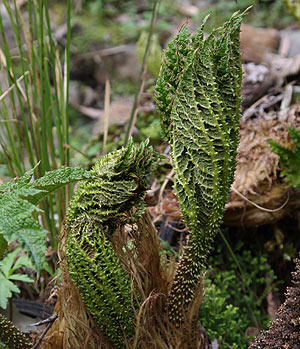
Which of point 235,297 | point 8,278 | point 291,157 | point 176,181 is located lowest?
point 235,297

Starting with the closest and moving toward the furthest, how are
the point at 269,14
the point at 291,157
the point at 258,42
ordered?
the point at 291,157
the point at 258,42
the point at 269,14

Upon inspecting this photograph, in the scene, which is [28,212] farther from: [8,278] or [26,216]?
[8,278]

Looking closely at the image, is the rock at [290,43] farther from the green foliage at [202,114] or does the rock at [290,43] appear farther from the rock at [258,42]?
the green foliage at [202,114]

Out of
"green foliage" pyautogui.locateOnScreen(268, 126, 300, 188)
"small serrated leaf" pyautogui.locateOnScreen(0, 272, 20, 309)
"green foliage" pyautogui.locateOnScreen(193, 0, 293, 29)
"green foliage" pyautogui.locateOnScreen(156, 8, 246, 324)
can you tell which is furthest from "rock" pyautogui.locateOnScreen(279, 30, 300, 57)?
"small serrated leaf" pyautogui.locateOnScreen(0, 272, 20, 309)

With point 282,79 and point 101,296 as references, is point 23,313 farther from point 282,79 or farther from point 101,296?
point 282,79

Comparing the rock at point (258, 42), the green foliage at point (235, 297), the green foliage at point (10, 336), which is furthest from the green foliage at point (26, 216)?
the rock at point (258, 42)

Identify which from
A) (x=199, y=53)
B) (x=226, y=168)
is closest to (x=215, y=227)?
(x=226, y=168)

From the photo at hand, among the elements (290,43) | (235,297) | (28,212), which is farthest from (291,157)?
(290,43)
